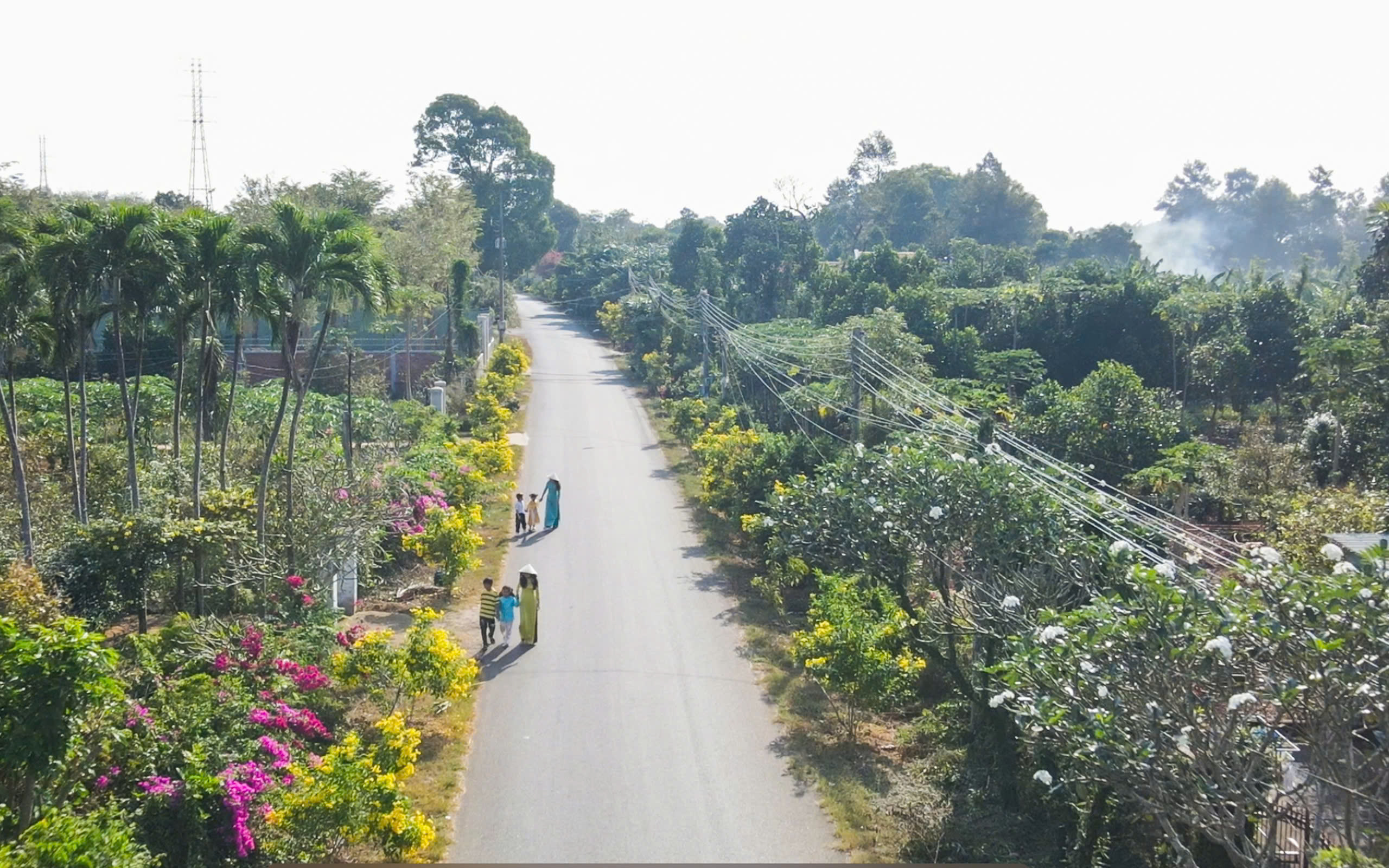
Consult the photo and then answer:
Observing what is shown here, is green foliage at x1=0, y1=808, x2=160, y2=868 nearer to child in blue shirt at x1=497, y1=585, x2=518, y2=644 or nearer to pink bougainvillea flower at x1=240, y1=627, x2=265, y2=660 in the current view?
pink bougainvillea flower at x1=240, y1=627, x2=265, y2=660

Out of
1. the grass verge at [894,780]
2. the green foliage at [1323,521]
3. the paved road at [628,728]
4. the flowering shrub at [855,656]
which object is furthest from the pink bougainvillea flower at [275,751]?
the green foliage at [1323,521]

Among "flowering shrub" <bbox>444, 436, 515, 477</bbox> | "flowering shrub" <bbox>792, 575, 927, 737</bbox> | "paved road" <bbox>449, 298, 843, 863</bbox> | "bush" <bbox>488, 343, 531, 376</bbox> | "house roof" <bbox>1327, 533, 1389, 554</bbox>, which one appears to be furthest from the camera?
"bush" <bbox>488, 343, 531, 376</bbox>

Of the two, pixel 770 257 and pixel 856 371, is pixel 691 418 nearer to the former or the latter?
pixel 856 371

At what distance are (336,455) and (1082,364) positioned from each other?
27.2 meters

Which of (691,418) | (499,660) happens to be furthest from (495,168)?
(499,660)

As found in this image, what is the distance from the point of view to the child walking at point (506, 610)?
14.1m

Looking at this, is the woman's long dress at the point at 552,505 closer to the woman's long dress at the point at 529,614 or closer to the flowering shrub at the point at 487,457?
the flowering shrub at the point at 487,457

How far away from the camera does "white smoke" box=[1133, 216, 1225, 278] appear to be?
97.1 meters

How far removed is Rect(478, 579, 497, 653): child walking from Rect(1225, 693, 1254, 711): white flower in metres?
9.38

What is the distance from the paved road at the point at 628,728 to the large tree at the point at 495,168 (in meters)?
39.1

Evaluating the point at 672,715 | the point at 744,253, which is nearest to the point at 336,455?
the point at 672,715

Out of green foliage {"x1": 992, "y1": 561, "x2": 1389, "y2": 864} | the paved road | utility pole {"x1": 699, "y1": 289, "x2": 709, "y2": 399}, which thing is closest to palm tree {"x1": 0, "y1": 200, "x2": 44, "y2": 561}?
the paved road

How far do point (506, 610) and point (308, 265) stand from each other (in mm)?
5216

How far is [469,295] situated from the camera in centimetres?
3953
